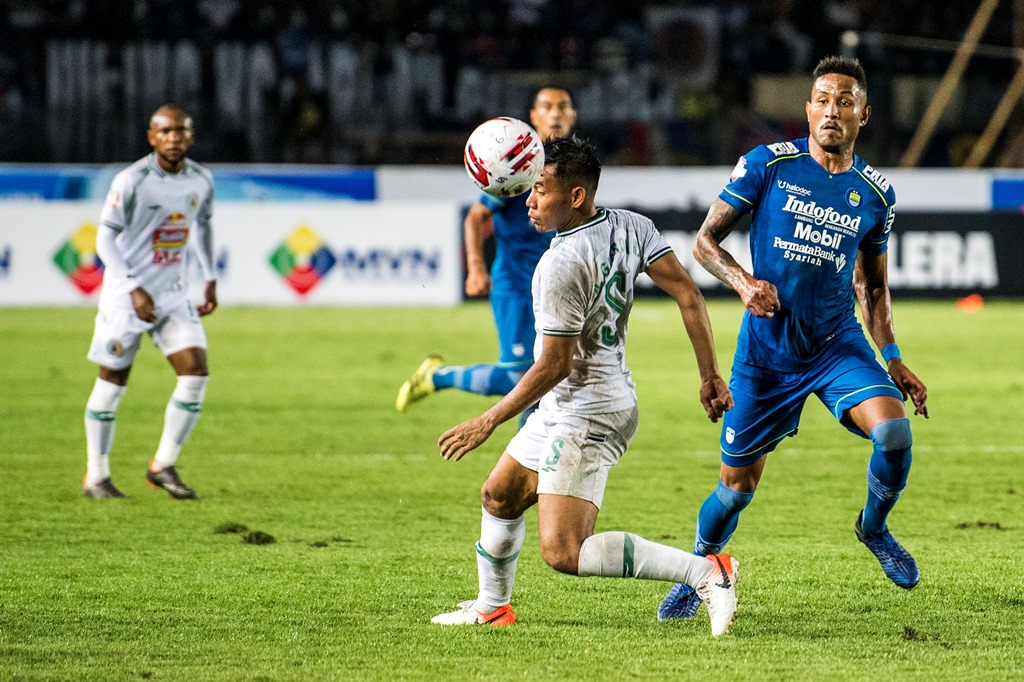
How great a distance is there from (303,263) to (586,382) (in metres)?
14.5

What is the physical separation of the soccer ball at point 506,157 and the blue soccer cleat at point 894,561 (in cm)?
183

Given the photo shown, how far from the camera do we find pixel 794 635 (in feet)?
16.3

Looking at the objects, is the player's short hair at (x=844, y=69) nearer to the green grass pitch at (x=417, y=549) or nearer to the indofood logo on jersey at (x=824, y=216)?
the indofood logo on jersey at (x=824, y=216)

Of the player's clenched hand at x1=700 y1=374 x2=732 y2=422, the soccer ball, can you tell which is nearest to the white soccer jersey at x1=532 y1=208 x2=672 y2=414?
the player's clenched hand at x1=700 y1=374 x2=732 y2=422

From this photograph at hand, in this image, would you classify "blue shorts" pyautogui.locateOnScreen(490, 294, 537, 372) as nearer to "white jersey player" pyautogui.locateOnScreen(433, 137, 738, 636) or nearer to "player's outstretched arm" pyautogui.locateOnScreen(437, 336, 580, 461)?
"white jersey player" pyautogui.locateOnScreen(433, 137, 738, 636)

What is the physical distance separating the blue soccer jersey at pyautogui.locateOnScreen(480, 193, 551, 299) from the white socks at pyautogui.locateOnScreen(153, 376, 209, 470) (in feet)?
5.95

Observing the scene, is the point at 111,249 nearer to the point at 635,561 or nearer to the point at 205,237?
the point at 205,237

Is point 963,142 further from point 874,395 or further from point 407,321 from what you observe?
point 874,395

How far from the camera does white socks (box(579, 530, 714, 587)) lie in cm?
467

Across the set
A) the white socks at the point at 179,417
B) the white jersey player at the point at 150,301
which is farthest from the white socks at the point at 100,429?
the white socks at the point at 179,417

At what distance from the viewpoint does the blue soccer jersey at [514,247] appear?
789 cm

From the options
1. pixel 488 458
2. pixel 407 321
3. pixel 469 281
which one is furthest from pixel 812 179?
pixel 407 321

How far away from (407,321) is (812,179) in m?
12.3

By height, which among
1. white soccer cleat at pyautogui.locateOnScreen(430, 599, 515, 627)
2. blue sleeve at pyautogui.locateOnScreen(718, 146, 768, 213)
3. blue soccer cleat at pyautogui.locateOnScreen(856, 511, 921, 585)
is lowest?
white soccer cleat at pyautogui.locateOnScreen(430, 599, 515, 627)
